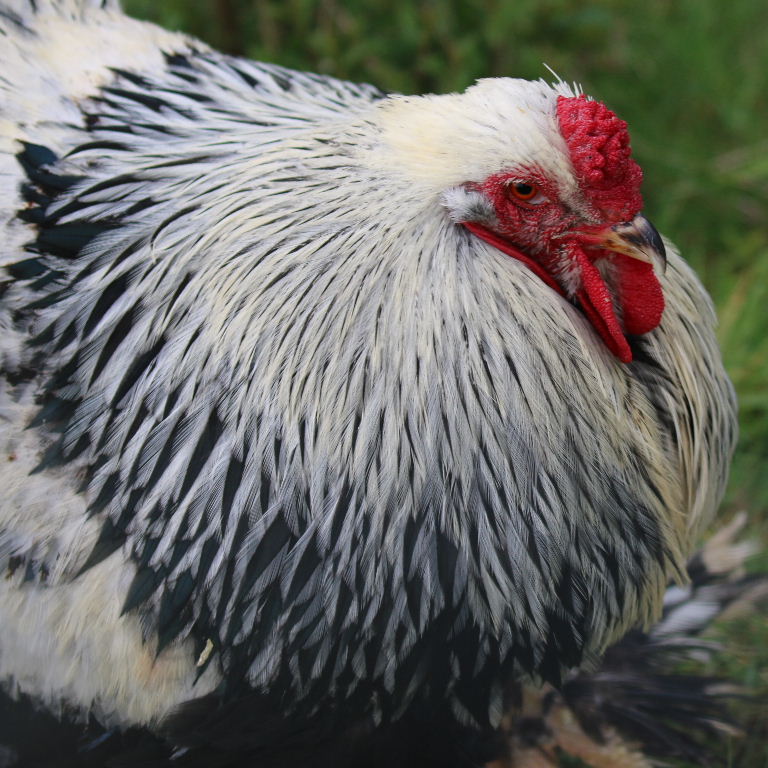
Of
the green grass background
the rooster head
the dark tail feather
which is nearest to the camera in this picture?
the rooster head

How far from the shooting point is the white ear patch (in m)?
1.82

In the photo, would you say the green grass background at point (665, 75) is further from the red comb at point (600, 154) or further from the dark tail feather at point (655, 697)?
the red comb at point (600, 154)

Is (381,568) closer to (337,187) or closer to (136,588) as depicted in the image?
(136,588)

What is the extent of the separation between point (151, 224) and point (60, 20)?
856 millimetres

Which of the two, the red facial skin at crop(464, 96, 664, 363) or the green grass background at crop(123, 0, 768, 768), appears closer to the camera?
the red facial skin at crop(464, 96, 664, 363)

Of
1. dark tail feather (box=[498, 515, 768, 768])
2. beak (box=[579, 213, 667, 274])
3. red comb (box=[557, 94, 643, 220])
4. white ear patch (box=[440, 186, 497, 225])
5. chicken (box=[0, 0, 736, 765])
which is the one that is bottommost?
dark tail feather (box=[498, 515, 768, 768])

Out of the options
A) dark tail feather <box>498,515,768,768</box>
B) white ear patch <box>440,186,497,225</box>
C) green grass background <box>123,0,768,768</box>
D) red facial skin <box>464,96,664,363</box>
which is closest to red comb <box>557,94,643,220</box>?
red facial skin <box>464,96,664,363</box>

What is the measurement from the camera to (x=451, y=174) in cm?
181

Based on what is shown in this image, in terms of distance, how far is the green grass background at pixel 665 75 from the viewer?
3.85 m

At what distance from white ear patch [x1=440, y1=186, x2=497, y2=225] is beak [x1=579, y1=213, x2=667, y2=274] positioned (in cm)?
20

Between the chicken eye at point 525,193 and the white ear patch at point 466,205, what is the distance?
0.15 ft

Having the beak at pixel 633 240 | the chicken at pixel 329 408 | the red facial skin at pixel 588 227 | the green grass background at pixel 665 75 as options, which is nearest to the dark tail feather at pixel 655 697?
the green grass background at pixel 665 75

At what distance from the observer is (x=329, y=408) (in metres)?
1.86

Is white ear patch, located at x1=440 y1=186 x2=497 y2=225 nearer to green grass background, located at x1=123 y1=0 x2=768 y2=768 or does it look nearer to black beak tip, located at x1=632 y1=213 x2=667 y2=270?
black beak tip, located at x1=632 y1=213 x2=667 y2=270
